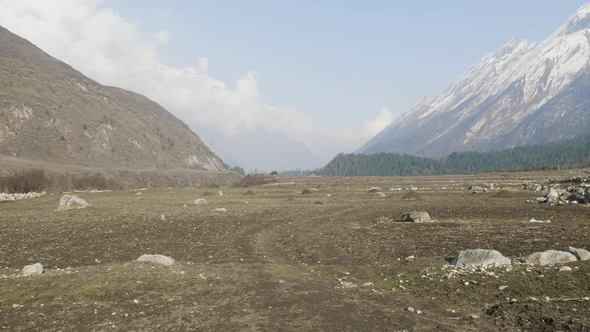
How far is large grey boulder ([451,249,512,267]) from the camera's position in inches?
877

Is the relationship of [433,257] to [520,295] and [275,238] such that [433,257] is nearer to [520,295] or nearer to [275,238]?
[520,295]

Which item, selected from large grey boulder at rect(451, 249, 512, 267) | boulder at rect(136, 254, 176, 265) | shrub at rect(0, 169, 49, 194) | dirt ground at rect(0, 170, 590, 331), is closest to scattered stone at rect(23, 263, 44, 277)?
dirt ground at rect(0, 170, 590, 331)

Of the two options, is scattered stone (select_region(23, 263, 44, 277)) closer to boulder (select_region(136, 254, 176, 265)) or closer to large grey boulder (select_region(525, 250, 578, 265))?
boulder (select_region(136, 254, 176, 265))

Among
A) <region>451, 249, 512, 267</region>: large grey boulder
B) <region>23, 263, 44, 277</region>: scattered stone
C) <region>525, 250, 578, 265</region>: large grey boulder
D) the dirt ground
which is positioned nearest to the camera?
the dirt ground

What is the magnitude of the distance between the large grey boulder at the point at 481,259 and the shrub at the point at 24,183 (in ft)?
386

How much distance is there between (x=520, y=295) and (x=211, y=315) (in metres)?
11.4

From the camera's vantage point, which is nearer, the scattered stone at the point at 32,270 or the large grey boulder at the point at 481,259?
the large grey boulder at the point at 481,259

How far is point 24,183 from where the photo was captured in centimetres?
11988

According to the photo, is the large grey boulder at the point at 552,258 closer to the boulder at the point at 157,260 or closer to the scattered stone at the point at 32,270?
the boulder at the point at 157,260

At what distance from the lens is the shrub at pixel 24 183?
384 feet

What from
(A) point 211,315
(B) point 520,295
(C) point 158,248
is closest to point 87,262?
(C) point 158,248

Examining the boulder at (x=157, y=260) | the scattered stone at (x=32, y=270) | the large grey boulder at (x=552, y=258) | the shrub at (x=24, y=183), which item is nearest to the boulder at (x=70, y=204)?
the scattered stone at (x=32, y=270)

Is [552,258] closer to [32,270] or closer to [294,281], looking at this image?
[294,281]

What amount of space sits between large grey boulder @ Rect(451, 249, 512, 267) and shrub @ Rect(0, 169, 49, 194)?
118m
